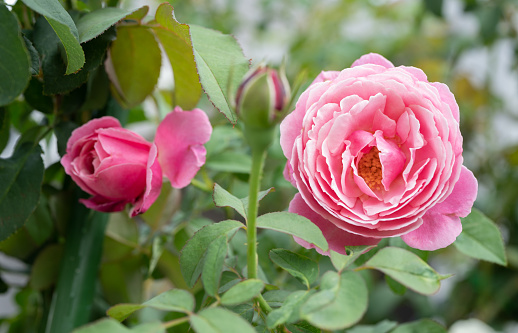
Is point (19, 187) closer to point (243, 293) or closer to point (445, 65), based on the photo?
point (243, 293)

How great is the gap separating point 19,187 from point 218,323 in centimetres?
17

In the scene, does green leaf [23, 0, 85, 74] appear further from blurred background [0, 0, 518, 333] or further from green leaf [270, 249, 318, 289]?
blurred background [0, 0, 518, 333]

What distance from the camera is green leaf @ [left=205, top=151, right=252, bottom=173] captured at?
1.22ft

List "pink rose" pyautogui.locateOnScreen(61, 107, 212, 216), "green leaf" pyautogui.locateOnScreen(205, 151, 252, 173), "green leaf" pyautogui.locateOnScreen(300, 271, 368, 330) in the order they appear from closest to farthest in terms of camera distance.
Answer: "green leaf" pyautogui.locateOnScreen(300, 271, 368, 330) → "pink rose" pyautogui.locateOnScreen(61, 107, 212, 216) → "green leaf" pyautogui.locateOnScreen(205, 151, 252, 173)

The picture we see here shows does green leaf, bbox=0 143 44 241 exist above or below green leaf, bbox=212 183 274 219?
below

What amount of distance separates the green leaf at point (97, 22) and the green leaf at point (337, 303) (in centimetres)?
16

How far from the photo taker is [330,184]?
8.5 inches

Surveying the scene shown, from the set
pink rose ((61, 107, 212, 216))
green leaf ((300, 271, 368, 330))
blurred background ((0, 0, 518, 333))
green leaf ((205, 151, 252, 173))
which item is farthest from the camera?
blurred background ((0, 0, 518, 333))

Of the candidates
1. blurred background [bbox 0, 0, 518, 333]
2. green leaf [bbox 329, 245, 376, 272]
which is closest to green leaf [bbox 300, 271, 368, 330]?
green leaf [bbox 329, 245, 376, 272]

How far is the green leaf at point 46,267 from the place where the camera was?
1.09ft

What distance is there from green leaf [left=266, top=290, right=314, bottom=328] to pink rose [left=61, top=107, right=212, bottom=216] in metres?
0.10

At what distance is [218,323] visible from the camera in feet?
0.52

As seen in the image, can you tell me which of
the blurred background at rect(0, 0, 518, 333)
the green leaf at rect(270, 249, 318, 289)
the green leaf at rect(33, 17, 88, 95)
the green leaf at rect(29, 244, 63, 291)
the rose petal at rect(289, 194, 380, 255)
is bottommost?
the blurred background at rect(0, 0, 518, 333)

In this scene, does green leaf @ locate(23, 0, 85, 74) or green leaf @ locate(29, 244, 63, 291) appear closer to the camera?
green leaf @ locate(23, 0, 85, 74)
